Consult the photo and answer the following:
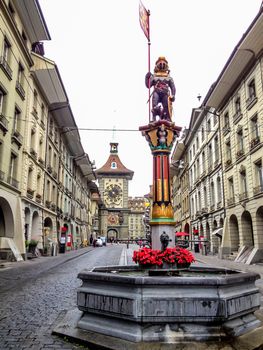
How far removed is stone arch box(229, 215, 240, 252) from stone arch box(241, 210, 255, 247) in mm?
2268

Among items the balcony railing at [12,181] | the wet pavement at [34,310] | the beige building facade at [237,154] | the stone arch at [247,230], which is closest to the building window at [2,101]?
the balcony railing at [12,181]

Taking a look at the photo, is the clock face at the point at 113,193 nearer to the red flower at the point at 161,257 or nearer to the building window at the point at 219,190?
the building window at the point at 219,190

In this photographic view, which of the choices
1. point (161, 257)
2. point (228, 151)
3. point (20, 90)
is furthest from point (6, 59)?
point (161, 257)

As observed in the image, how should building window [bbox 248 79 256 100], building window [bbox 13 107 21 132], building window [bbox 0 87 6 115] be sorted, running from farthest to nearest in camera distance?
building window [bbox 248 79 256 100]
building window [bbox 13 107 21 132]
building window [bbox 0 87 6 115]

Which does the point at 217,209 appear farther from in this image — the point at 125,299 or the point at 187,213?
the point at 125,299

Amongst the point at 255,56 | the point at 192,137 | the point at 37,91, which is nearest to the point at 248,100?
the point at 255,56

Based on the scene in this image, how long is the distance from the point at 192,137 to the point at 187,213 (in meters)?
11.5

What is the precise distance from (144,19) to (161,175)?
5.28 metres

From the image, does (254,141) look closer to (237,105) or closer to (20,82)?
(237,105)

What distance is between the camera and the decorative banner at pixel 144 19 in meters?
10.6

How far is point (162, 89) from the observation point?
10.1m

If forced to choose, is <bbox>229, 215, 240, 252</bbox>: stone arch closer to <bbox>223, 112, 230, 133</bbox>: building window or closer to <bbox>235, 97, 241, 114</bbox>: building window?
<bbox>223, 112, 230, 133</bbox>: building window

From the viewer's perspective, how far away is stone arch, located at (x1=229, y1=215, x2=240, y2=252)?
2572cm

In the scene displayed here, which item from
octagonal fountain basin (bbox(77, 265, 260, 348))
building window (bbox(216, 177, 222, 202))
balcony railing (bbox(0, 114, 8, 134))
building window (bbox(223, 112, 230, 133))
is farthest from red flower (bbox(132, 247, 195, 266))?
building window (bbox(216, 177, 222, 202))
